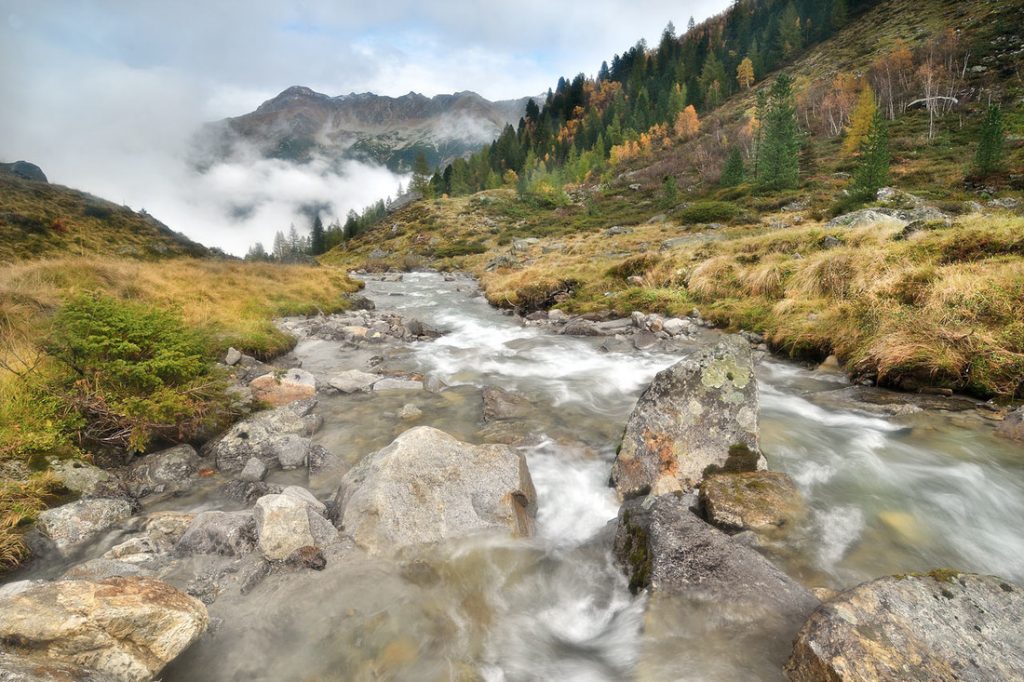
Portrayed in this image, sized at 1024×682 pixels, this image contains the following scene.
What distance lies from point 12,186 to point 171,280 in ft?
199

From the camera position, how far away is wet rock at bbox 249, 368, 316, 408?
823cm

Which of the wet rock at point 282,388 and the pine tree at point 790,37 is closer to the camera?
the wet rock at point 282,388

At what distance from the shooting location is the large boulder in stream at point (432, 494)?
4621 millimetres

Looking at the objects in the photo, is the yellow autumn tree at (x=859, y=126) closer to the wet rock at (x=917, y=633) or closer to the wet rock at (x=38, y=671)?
the wet rock at (x=917, y=633)

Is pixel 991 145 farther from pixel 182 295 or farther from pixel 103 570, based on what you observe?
pixel 182 295

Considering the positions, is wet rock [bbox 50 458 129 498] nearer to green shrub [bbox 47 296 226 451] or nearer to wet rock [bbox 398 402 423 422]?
green shrub [bbox 47 296 226 451]

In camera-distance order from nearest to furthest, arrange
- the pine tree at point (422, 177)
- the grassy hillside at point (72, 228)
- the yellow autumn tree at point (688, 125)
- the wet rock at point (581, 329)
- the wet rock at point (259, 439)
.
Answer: the wet rock at point (259, 439)
the wet rock at point (581, 329)
the grassy hillside at point (72, 228)
the yellow autumn tree at point (688, 125)
the pine tree at point (422, 177)

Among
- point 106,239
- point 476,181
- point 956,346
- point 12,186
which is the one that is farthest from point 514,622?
point 476,181

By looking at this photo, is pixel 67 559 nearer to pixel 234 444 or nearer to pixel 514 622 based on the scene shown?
pixel 234 444

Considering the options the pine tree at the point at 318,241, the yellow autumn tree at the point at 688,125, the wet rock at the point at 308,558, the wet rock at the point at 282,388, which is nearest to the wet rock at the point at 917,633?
the wet rock at the point at 308,558

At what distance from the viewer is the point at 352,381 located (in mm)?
9461

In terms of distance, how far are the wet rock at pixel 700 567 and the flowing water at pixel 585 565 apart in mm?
208

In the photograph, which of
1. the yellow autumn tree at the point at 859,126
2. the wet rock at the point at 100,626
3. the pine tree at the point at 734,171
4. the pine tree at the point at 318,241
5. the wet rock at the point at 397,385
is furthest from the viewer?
the pine tree at the point at 318,241

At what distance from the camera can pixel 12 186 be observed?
168 ft
